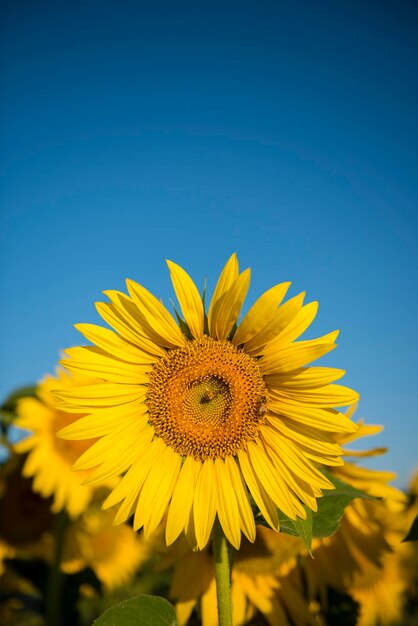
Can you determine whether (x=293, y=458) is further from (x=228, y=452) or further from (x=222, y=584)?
(x=222, y=584)

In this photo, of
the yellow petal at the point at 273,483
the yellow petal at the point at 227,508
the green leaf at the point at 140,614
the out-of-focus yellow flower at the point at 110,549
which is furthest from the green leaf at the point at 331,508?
the out-of-focus yellow flower at the point at 110,549

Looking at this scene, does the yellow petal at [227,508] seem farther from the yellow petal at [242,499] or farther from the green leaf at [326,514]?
the green leaf at [326,514]

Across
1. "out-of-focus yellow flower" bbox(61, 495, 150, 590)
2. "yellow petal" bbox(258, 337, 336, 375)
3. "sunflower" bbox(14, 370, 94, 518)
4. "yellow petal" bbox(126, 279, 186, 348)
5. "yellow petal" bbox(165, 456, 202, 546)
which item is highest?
"yellow petal" bbox(258, 337, 336, 375)

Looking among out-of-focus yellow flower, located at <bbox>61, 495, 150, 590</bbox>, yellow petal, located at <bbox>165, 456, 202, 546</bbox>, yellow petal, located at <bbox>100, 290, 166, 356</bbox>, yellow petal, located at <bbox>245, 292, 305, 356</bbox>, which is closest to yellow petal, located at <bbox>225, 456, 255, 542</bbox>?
yellow petal, located at <bbox>165, 456, 202, 546</bbox>

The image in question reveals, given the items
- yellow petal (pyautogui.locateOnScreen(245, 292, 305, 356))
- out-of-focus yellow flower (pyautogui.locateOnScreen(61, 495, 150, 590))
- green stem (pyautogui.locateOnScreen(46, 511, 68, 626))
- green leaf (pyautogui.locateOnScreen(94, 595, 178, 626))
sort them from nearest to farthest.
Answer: green leaf (pyautogui.locateOnScreen(94, 595, 178, 626)), yellow petal (pyautogui.locateOnScreen(245, 292, 305, 356)), green stem (pyautogui.locateOnScreen(46, 511, 68, 626)), out-of-focus yellow flower (pyautogui.locateOnScreen(61, 495, 150, 590))

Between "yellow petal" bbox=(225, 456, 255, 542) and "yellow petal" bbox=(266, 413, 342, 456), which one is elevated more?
"yellow petal" bbox=(266, 413, 342, 456)

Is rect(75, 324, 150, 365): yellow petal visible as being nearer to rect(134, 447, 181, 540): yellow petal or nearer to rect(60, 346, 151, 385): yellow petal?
rect(60, 346, 151, 385): yellow petal

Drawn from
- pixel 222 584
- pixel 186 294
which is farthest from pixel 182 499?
pixel 186 294
